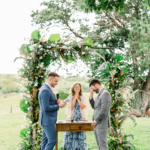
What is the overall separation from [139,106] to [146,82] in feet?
7.45

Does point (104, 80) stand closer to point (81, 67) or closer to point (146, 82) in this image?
point (81, 67)

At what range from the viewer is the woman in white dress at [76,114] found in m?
5.62

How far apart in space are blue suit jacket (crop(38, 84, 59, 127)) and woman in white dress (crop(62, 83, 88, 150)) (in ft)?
4.66

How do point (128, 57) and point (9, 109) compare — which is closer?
point (128, 57)

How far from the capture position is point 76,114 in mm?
5695

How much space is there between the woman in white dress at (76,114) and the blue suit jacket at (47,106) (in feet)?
4.66

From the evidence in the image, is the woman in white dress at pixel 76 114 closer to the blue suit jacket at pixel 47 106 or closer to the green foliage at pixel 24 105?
the green foliage at pixel 24 105

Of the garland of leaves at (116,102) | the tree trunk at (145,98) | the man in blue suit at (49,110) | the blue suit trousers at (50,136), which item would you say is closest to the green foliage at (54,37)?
the garland of leaves at (116,102)

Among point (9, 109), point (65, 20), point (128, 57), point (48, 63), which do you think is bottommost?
point (9, 109)

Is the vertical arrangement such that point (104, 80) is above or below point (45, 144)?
above

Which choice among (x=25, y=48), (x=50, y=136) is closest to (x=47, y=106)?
(x=50, y=136)

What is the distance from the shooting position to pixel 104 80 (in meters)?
5.94

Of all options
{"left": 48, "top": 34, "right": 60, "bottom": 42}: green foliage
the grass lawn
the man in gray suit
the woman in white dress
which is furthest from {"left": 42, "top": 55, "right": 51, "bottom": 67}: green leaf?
the man in gray suit

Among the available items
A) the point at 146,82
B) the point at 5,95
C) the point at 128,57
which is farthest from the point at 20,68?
the point at 5,95
